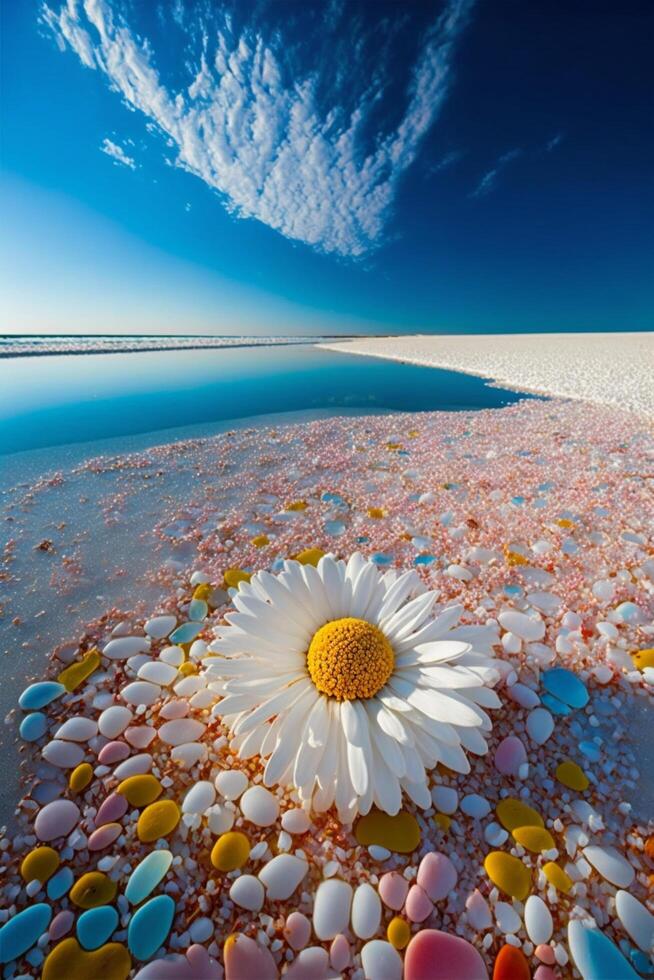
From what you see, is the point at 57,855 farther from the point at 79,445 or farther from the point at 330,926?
the point at 79,445

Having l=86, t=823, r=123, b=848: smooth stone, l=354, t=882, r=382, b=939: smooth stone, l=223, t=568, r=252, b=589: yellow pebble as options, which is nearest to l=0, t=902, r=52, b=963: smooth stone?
l=86, t=823, r=123, b=848: smooth stone

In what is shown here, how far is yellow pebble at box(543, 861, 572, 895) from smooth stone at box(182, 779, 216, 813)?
107 centimetres

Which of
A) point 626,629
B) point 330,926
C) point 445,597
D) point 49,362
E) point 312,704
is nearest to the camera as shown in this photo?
point 330,926

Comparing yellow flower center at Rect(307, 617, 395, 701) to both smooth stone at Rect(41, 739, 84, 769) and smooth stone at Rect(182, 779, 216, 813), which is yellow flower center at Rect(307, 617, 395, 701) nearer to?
smooth stone at Rect(182, 779, 216, 813)

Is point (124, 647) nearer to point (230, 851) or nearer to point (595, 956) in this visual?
point (230, 851)

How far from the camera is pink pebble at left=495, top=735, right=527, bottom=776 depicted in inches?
59.9

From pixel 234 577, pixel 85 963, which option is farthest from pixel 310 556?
pixel 85 963

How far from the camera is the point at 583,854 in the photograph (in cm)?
127

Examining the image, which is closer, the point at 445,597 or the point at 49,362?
the point at 445,597

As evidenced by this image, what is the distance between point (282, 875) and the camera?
1235 mm

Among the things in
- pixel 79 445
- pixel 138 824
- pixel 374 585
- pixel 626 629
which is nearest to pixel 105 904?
pixel 138 824

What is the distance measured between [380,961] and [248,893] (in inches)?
15.5

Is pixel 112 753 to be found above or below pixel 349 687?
below

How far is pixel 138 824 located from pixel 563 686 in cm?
175
